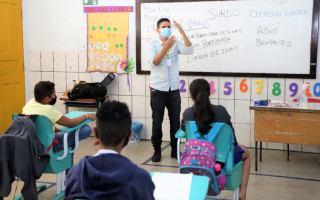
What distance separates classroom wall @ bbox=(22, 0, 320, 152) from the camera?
5.29m

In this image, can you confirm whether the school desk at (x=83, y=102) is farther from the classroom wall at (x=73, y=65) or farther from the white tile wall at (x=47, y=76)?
the white tile wall at (x=47, y=76)

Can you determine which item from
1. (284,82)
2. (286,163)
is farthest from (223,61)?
(286,163)

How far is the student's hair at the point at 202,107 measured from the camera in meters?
2.86

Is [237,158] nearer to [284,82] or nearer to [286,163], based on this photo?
[286,163]

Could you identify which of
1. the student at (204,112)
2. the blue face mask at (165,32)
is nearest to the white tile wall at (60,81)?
the blue face mask at (165,32)

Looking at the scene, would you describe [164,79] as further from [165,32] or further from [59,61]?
[59,61]

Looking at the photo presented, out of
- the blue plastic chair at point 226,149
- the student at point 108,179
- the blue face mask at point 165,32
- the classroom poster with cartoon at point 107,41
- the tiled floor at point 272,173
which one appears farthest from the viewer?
the classroom poster with cartoon at point 107,41

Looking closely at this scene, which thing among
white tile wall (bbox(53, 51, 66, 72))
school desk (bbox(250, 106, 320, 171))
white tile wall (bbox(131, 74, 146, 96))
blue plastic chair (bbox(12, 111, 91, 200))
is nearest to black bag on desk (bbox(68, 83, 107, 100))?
white tile wall (bbox(131, 74, 146, 96))

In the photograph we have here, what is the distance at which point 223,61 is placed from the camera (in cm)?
522

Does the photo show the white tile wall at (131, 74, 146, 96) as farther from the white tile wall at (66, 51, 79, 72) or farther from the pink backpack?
the pink backpack

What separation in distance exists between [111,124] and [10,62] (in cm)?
453

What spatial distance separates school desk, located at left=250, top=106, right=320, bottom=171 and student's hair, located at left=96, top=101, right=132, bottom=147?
2.76 meters

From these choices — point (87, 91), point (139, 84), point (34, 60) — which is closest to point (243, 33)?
point (139, 84)

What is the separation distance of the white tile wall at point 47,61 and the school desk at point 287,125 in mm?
3088
